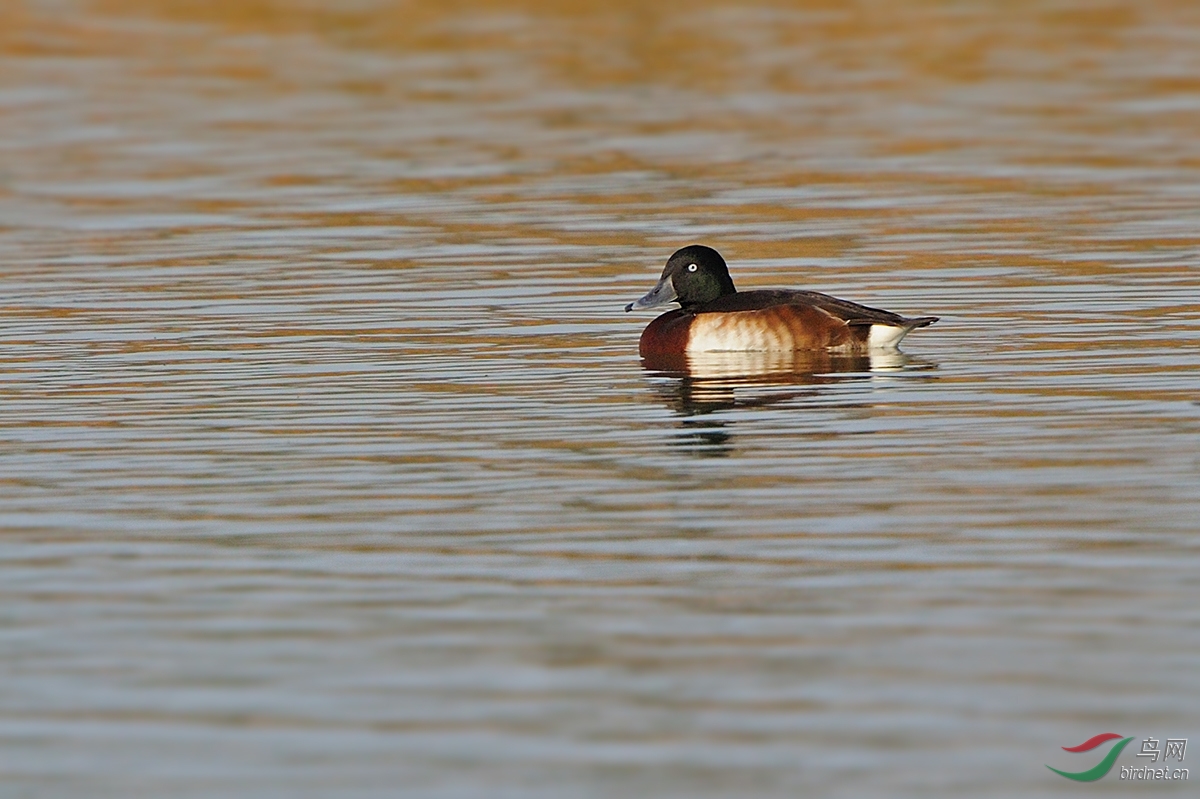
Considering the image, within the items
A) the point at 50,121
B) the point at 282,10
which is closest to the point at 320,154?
the point at 50,121

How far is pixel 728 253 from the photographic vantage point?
20.0m

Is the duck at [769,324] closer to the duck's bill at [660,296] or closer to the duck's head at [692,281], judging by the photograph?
the duck's head at [692,281]

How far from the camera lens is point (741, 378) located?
13930 millimetres

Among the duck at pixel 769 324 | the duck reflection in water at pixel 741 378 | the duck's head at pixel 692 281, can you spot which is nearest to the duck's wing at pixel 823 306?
the duck at pixel 769 324

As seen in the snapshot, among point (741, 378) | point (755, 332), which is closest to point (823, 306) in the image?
point (755, 332)

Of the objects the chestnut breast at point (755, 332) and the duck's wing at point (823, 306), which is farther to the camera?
the chestnut breast at point (755, 332)

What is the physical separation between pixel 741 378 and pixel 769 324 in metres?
0.93

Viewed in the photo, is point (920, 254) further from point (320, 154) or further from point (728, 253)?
point (320, 154)

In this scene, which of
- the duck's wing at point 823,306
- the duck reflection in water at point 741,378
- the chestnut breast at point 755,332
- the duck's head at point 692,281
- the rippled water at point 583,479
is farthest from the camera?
the duck's head at point 692,281

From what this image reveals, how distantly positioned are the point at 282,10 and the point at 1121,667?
40792 mm

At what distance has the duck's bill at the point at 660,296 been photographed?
50.9 feet

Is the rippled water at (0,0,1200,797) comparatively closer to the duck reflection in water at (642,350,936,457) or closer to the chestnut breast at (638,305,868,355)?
the duck reflection in water at (642,350,936,457)

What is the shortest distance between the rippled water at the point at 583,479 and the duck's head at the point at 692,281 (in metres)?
0.42

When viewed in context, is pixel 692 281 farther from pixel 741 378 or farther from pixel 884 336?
pixel 741 378
